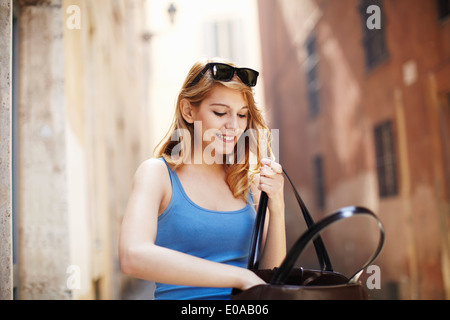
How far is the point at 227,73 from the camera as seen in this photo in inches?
82.7

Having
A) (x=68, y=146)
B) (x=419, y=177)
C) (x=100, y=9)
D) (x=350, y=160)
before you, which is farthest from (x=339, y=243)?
(x=68, y=146)

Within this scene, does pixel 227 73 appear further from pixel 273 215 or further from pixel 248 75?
pixel 273 215

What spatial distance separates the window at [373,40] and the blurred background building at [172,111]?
4 centimetres

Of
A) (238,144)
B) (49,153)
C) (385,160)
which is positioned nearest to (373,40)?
(385,160)

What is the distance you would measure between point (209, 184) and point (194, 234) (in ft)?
1.02

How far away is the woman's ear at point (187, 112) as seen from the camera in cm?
225

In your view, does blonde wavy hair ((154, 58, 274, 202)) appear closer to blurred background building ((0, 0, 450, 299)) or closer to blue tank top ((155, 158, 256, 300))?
blue tank top ((155, 158, 256, 300))

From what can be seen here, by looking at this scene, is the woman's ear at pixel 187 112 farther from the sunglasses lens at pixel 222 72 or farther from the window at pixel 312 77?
the window at pixel 312 77

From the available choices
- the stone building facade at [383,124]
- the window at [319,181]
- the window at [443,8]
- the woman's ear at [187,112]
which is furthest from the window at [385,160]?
the woman's ear at [187,112]

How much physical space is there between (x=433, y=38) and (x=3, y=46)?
708cm

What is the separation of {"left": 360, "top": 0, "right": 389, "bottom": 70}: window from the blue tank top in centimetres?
831

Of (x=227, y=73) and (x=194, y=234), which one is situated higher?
(x=227, y=73)

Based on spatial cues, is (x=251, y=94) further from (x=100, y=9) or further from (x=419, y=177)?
(x=419, y=177)

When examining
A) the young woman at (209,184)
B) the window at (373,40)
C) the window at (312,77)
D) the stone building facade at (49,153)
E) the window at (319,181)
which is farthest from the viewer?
the window at (319,181)
